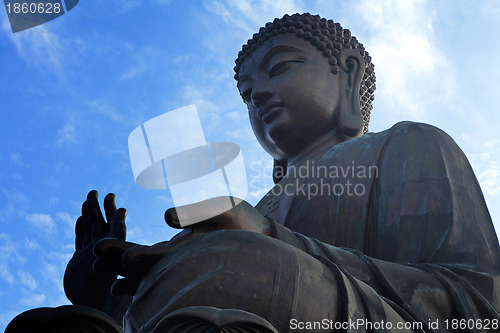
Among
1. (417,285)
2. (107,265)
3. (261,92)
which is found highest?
(261,92)

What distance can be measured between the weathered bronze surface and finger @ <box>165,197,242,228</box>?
0.01 m

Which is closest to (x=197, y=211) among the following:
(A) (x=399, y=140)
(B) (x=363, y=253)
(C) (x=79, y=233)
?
(C) (x=79, y=233)

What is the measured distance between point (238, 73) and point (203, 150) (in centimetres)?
212

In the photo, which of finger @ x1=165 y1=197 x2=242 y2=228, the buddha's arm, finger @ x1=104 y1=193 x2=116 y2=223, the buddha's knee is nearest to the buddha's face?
finger @ x1=104 y1=193 x2=116 y2=223

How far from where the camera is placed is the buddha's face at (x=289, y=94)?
5.71 m

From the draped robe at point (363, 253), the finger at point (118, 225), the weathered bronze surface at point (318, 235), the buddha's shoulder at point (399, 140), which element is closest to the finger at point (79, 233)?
the weathered bronze surface at point (318, 235)

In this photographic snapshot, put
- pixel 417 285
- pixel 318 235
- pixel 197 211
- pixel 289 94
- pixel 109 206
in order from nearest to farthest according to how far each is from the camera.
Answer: pixel 197 211, pixel 417 285, pixel 109 206, pixel 318 235, pixel 289 94

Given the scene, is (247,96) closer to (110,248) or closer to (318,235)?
(318,235)

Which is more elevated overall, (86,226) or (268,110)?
(268,110)

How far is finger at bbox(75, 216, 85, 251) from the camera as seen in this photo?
4172 millimetres

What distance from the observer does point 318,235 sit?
15.7ft

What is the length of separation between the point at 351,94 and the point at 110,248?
10.6 feet

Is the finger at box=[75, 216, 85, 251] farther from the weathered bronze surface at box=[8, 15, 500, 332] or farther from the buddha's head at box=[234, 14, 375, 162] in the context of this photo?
the buddha's head at box=[234, 14, 375, 162]

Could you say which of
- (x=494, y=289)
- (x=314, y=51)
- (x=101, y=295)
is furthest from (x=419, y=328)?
(x=314, y=51)
